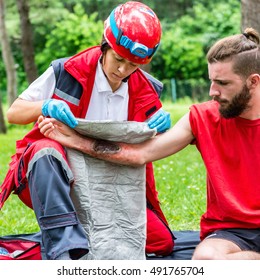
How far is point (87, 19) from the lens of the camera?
3122cm

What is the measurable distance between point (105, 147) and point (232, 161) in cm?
74

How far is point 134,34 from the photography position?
402 centimetres

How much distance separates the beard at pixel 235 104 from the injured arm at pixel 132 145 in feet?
0.81

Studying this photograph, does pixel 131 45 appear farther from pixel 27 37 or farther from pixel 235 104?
pixel 27 37

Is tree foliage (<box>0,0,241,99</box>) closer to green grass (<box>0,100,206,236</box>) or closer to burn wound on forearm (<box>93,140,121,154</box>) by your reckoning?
green grass (<box>0,100,206,236</box>)

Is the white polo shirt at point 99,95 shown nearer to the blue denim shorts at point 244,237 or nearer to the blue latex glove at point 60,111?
the blue latex glove at point 60,111

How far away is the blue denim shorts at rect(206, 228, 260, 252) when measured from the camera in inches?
154

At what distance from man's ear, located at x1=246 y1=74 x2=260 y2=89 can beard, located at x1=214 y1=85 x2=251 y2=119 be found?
0.03m

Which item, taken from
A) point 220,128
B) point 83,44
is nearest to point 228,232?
point 220,128

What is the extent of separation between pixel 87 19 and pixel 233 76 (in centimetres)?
2786

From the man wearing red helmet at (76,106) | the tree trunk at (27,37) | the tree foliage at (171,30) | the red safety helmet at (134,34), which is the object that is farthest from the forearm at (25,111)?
the tree foliage at (171,30)

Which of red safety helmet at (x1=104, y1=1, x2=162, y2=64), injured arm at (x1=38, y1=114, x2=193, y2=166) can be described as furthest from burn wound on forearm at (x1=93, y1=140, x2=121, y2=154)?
red safety helmet at (x1=104, y1=1, x2=162, y2=64)

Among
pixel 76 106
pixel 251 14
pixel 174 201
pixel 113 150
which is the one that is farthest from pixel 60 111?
pixel 251 14
